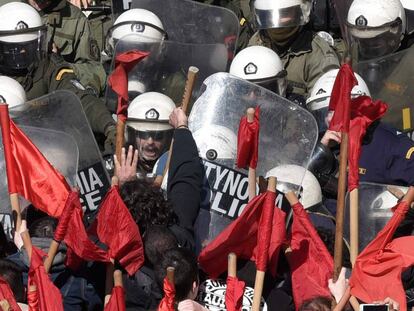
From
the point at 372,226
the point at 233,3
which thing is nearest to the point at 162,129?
the point at 372,226

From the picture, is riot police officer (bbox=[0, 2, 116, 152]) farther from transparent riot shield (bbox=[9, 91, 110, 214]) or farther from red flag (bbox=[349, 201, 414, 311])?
red flag (bbox=[349, 201, 414, 311])

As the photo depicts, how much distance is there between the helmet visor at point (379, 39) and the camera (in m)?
12.2

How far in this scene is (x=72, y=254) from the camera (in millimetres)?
9305

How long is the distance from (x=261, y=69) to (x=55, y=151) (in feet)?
6.09

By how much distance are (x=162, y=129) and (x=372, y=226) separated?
5.50 feet

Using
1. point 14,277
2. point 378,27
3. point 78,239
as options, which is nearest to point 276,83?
point 378,27

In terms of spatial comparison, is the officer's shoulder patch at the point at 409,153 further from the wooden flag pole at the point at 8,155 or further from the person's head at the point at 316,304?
the wooden flag pole at the point at 8,155

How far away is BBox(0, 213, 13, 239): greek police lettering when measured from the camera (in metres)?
10.3

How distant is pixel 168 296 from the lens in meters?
8.51

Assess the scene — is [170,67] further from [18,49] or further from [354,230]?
[354,230]

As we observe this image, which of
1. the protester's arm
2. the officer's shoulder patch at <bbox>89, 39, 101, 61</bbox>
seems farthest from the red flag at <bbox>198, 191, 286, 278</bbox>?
the officer's shoulder patch at <bbox>89, 39, 101, 61</bbox>

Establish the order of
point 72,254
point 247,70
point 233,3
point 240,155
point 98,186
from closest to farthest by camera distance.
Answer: point 72,254 < point 240,155 < point 98,186 < point 247,70 < point 233,3

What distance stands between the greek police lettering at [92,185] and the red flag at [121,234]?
1160 millimetres

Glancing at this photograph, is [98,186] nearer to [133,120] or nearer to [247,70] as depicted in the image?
[133,120]
